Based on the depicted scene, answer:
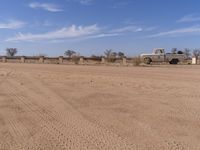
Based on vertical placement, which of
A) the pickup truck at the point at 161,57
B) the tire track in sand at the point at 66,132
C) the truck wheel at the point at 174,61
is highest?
the pickup truck at the point at 161,57

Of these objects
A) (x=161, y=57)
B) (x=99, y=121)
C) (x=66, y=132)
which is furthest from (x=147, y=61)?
(x=66, y=132)

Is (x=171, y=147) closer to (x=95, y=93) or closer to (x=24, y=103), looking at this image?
(x=24, y=103)

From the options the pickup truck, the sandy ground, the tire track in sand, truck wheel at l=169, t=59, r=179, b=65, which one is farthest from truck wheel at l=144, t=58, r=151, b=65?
the tire track in sand

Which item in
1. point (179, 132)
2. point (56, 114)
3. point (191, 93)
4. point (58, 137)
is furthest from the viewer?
point (191, 93)

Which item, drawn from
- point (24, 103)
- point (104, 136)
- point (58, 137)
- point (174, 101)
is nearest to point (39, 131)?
point (58, 137)

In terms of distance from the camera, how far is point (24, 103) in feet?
38.1

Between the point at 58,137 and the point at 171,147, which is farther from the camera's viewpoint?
the point at 58,137

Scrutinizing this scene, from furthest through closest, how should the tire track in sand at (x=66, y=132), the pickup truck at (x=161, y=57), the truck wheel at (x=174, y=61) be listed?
the truck wheel at (x=174, y=61), the pickup truck at (x=161, y=57), the tire track in sand at (x=66, y=132)

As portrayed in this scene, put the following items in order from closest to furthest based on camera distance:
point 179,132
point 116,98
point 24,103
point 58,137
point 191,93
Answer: point 58,137
point 179,132
point 24,103
point 116,98
point 191,93

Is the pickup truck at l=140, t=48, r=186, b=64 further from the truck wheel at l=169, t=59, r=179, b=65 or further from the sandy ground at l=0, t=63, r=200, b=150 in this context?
the sandy ground at l=0, t=63, r=200, b=150

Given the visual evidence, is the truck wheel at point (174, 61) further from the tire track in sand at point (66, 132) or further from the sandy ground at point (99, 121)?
the tire track in sand at point (66, 132)

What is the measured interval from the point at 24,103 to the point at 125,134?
17.6ft

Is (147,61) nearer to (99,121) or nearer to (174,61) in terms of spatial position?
(174,61)

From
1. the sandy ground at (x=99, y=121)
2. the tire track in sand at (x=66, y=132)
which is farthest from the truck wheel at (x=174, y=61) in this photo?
the tire track in sand at (x=66, y=132)
